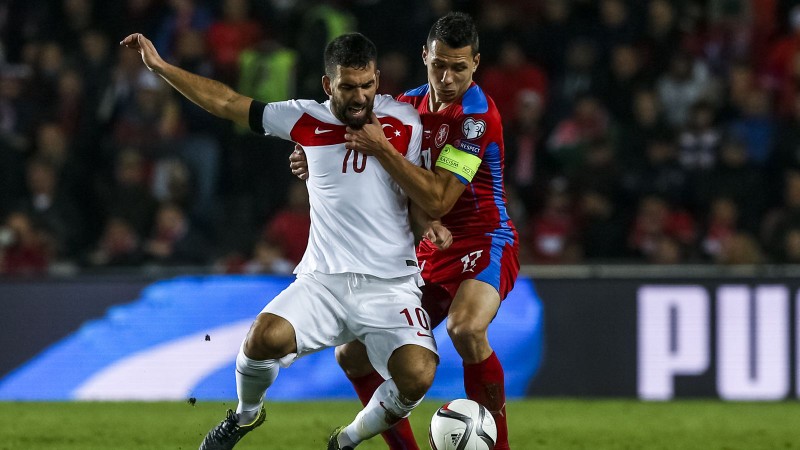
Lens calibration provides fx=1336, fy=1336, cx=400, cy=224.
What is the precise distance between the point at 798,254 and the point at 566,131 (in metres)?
2.22

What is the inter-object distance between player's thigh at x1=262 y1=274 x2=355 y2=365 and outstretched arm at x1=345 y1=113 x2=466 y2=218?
1.79 ft

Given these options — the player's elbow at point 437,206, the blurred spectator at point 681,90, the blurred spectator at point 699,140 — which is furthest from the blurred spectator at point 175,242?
the player's elbow at point 437,206

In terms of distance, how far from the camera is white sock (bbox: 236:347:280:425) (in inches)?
227

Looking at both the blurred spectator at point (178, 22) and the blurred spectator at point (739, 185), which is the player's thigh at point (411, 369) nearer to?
the blurred spectator at point (739, 185)

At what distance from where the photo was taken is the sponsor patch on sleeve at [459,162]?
19.4ft

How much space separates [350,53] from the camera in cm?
562

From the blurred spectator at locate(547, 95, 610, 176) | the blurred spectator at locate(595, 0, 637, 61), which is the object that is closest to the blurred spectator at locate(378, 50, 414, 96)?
the blurred spectator at locate(547, 95, 610, 176)

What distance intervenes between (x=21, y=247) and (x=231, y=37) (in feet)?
9.18

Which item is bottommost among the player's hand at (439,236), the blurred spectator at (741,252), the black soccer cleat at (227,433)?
the blurred spectator at (741,252)

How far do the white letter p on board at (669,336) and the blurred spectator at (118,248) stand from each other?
4038 mm

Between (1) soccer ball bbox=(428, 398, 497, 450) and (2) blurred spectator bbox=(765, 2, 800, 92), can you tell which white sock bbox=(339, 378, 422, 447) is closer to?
(1) soccer ball bbox=(428, 398, 497, 450)

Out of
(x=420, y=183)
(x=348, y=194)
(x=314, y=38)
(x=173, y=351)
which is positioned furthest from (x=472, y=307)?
(x=314, y=38)

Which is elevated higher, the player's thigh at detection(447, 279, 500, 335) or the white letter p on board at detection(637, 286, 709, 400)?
the player's thigh at detection(447, 279, 500, 335)

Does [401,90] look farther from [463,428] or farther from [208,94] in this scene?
[463,428]
